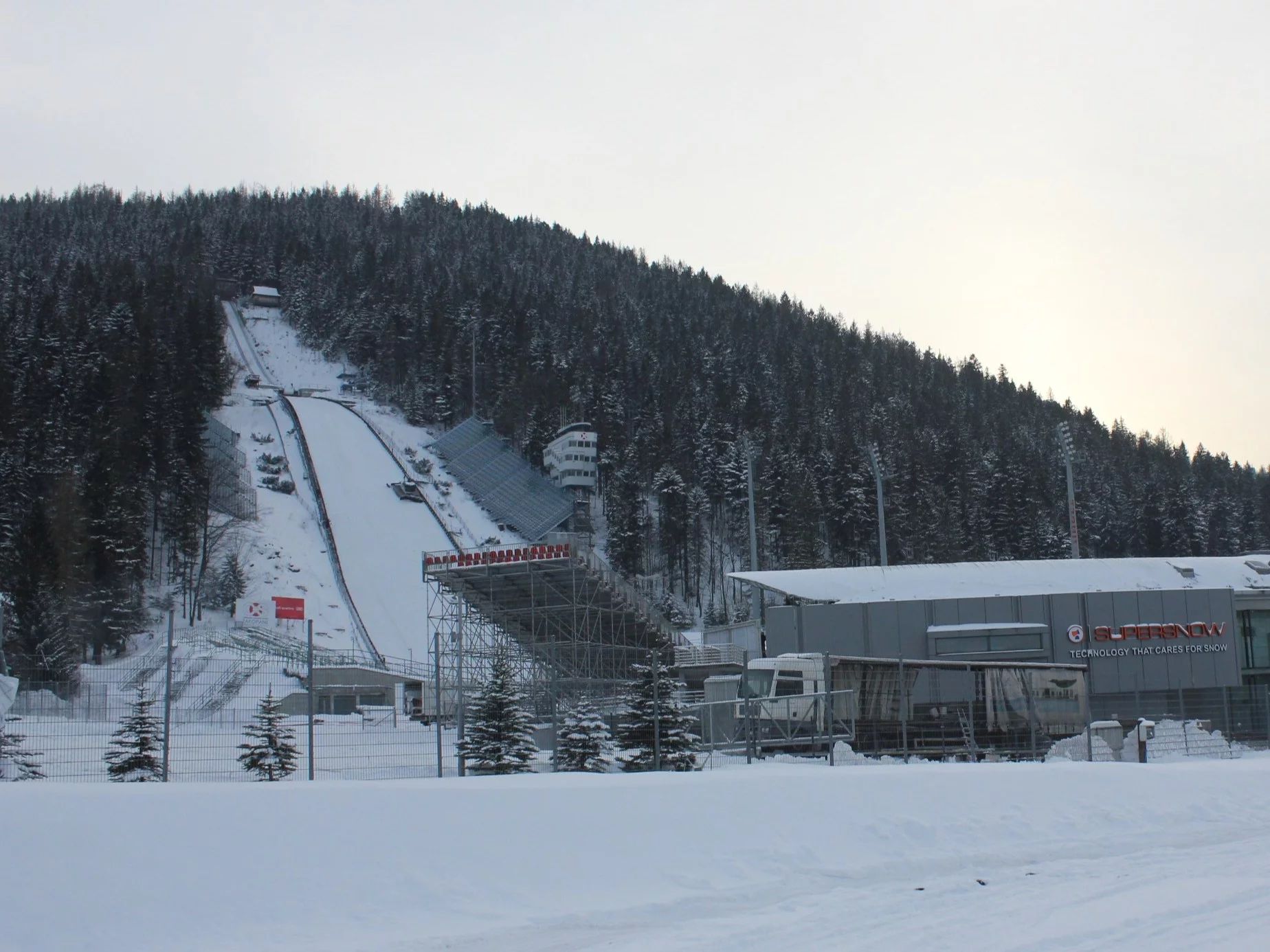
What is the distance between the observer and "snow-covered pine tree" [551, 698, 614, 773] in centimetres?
1961

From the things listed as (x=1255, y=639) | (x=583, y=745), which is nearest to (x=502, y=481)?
(x=1255, y=639)

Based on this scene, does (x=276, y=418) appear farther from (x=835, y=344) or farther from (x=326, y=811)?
(x=326, y=811)

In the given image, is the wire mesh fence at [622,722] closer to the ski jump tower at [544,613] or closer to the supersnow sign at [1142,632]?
the supersnow sign at [1142,632]

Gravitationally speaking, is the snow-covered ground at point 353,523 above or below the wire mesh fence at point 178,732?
above

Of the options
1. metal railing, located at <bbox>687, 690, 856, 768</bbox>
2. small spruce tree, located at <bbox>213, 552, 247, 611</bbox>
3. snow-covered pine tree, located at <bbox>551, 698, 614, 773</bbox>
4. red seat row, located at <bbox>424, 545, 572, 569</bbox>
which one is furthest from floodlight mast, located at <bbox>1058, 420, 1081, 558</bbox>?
small spruce tree, located at <bbox>213, 552, 247, 611</bbox>

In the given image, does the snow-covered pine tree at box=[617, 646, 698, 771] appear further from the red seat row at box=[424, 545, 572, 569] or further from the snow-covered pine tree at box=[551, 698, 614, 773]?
the red seat row at box=[424, 545, 572, 569]

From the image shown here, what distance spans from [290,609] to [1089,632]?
140ft

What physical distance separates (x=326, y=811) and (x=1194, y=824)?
11.1m

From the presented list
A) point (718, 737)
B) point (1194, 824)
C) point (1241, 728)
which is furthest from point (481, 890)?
point (1241, 728)

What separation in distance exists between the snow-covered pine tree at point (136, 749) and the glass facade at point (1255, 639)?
37.8m

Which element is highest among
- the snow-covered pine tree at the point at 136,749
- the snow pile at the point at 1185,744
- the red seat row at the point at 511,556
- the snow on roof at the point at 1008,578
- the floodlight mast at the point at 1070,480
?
the floodlight mast at the point at 1070,480

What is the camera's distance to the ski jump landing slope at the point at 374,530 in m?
66.9

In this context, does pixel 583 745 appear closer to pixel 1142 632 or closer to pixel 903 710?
pixel 903 710

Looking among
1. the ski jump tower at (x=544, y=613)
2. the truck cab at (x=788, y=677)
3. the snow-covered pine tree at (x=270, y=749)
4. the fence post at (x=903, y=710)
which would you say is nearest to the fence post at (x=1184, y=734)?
the fence post at (x=903, y=710)
